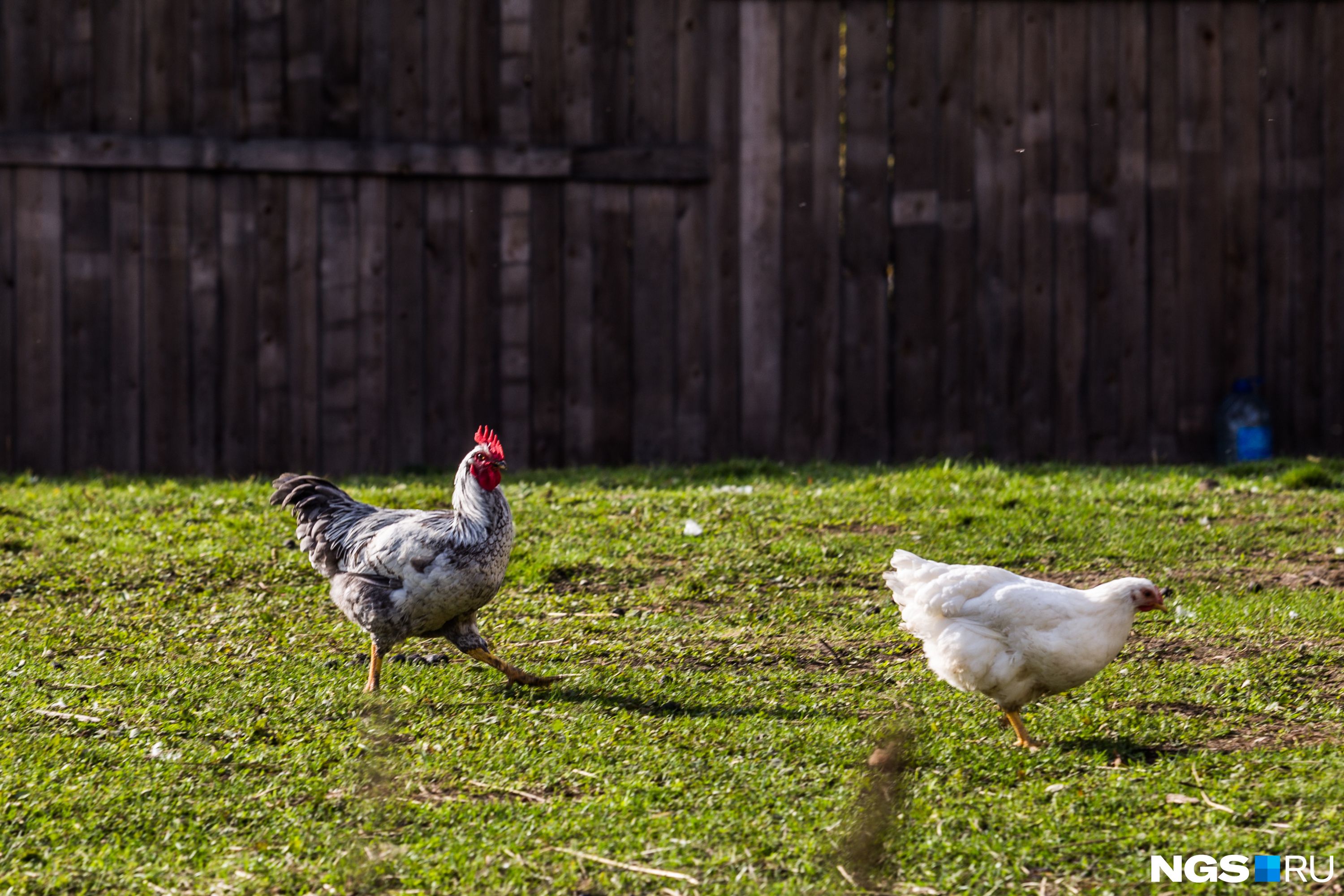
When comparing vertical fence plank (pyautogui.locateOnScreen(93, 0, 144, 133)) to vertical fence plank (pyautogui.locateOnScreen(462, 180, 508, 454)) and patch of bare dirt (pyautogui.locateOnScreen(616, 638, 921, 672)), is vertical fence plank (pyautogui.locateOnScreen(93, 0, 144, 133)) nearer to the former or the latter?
vertical fence plank (pyautogui.locateOnScreen(462, 180, 508, 454))

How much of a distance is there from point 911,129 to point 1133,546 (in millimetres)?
4140

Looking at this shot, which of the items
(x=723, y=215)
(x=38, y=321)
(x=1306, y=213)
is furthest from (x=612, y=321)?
(x=1306, y=213)

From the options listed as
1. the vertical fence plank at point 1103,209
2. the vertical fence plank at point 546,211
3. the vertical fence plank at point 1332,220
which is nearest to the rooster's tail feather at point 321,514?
the vertical fence plank at point 546,211

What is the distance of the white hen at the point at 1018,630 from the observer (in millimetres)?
3713

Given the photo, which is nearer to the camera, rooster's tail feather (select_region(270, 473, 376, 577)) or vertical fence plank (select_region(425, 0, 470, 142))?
rooster's tail feather (select_region(270, 473, 376, 577))

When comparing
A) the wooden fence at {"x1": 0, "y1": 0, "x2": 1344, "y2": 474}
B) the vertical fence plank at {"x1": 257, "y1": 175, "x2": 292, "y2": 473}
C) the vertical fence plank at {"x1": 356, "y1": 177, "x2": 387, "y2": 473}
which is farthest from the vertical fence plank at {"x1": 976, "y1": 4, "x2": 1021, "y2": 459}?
the vertical fence plank at {"x1": 257, "y1": 175, "x2": 292, "y2": 473}

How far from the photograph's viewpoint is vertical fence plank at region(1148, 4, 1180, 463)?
363 inches

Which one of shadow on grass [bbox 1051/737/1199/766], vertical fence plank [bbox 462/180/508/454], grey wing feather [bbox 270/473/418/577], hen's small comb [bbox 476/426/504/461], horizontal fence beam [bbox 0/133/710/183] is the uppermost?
horizontal fence beam [bbox 0/133/710/183]

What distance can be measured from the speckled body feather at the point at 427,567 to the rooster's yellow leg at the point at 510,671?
0.03 metres

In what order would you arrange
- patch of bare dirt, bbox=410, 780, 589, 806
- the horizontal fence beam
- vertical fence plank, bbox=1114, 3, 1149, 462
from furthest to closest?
1. vertical fence plank, bbox=1114, 3, 1149, 462
2. the horizontal fence beam
3. patch of bare dirt, bbox=410, 780, 589, 806

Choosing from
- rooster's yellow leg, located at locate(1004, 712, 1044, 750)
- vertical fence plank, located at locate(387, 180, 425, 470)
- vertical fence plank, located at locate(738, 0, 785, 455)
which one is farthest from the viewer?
vertical fence plank, located at locate(738, 0, 785, 455)

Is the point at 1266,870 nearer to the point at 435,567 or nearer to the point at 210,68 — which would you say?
the point at 435,567

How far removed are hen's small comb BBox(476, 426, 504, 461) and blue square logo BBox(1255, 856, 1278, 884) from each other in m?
2.69

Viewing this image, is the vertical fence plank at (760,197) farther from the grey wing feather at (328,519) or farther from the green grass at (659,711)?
the grey wing feather at (328,519)
